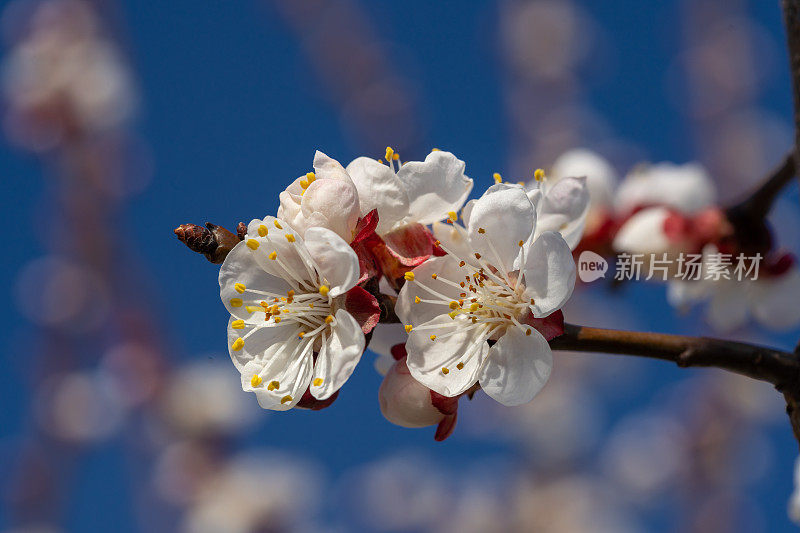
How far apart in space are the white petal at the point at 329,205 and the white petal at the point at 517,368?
0.81 ft

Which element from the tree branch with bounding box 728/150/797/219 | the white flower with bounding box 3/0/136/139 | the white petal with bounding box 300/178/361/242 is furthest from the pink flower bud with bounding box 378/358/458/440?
the white flower with bounding box 3/0/136/139

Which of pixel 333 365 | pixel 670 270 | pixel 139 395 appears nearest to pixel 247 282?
pixel 333 365

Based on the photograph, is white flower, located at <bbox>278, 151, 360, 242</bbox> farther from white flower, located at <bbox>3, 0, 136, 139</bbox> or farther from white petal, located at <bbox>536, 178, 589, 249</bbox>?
white flower, located at <bbox>3, 0, 136, 139</bbox>

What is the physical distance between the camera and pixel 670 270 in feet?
5.93

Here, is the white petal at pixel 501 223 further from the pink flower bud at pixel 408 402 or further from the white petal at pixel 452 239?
the pink flower bud at pixel 408 402

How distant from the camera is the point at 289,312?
971mm

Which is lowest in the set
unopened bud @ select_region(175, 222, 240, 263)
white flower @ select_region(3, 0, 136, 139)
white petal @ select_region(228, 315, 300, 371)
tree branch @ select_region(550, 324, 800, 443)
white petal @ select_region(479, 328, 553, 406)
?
tree branch @ select_region(550, 324, 800, 443)

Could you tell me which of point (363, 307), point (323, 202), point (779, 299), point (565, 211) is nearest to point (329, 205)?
point (323, 202)

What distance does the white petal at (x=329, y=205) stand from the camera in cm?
92

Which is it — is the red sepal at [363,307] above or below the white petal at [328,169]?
below

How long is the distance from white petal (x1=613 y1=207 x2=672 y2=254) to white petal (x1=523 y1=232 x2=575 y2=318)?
98 centimetres

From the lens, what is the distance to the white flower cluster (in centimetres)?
91

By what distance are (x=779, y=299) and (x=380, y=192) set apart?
122 centimetres

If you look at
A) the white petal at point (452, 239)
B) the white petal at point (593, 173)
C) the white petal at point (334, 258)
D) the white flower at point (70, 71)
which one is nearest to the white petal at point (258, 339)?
the white petal at point (334, 258)
